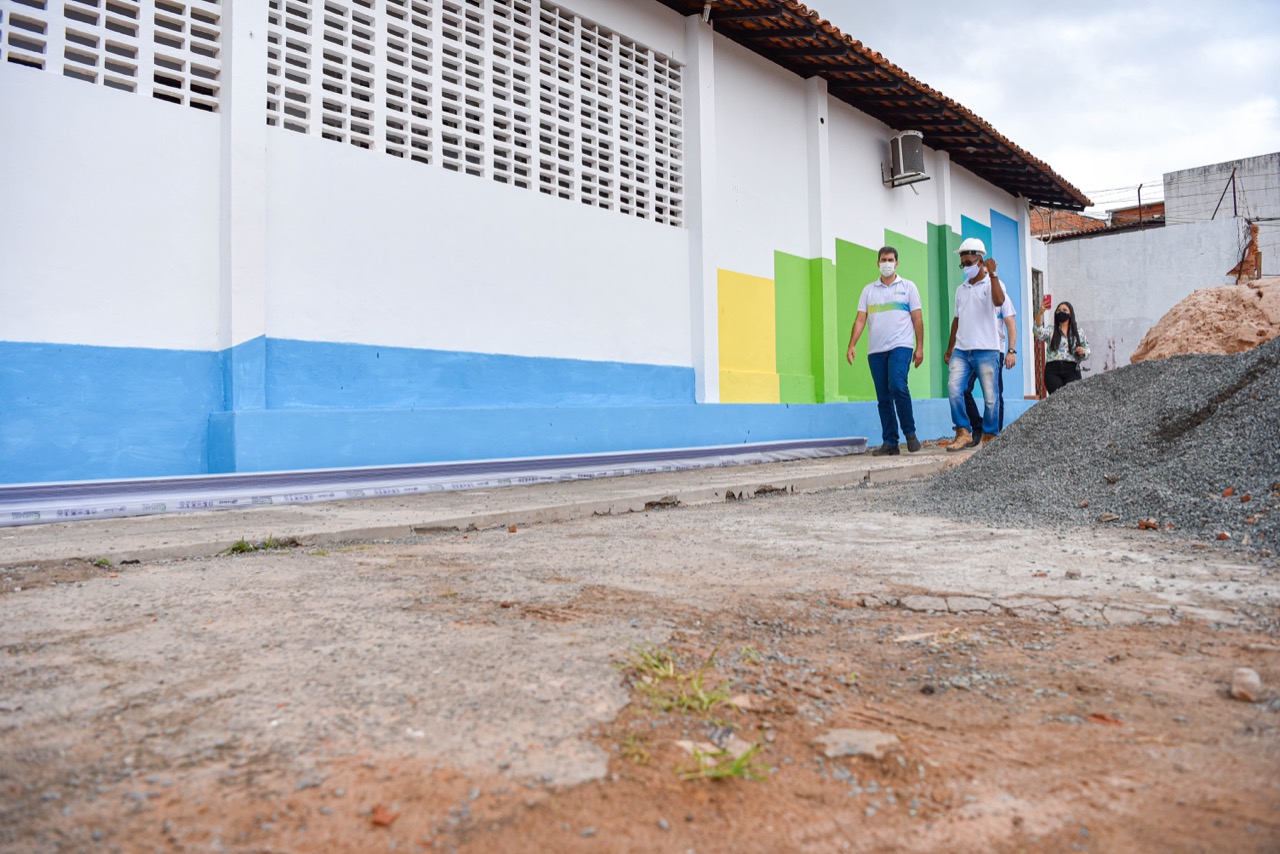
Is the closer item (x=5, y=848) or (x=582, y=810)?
(x=5, y=848)

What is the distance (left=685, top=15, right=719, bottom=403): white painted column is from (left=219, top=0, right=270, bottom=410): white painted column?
405 cm

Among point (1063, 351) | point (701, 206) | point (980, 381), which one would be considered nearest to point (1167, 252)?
point (1063, 351)

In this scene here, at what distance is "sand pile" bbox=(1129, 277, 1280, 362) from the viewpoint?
6.50 metres

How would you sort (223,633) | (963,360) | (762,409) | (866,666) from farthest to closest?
(762,409) → (963,360) → (223,633) → (866,666)

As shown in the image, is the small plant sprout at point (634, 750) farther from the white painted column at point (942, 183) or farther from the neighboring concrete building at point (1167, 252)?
the neighboring concrete building at point (1167, 252)

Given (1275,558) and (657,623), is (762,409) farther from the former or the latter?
(657,623)

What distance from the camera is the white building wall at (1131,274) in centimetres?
1811

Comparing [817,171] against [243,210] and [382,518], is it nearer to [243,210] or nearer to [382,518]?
[243,210]

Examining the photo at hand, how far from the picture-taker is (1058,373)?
29.7ft

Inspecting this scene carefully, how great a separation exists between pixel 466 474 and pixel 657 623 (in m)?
3.77

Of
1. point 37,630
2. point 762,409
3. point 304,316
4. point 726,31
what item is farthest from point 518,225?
point 37,630

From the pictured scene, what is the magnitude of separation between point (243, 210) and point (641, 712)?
15.1ft

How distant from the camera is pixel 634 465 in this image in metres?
6.54

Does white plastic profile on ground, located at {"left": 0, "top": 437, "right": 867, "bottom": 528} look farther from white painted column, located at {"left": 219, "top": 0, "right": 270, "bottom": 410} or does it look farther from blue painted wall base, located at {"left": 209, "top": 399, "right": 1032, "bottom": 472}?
white painted column, located at {"left": 219, "top": 0, "right": 270, "bottom": 410}
